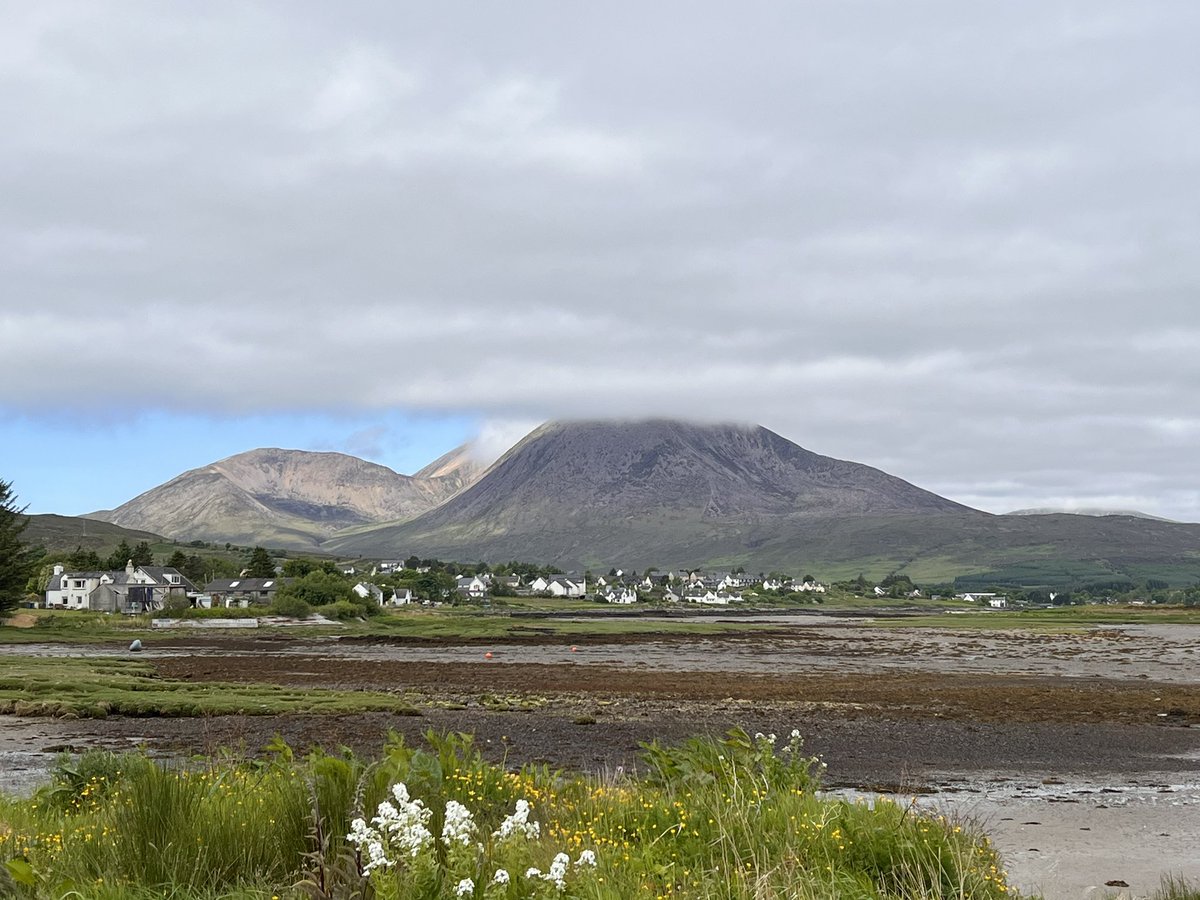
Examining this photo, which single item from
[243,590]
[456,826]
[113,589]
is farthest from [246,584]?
[456,826]

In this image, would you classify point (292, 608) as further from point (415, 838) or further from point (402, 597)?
point (415, 838)

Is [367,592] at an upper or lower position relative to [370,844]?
lower

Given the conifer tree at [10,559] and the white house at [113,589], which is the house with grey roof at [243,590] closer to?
the white house at [113,589]

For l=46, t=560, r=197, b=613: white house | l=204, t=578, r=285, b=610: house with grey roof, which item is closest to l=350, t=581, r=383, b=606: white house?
l=204, t=578, r=285, b=610: house with grey roof

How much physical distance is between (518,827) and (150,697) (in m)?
32.0

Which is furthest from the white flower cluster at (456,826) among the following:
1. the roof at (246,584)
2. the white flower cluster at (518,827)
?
the roof at (246,584)

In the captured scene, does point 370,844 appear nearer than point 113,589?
Yes

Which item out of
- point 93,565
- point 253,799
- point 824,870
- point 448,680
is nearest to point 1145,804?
point 824,870

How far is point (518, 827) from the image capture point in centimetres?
681

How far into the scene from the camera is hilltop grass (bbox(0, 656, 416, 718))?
32.3 meters

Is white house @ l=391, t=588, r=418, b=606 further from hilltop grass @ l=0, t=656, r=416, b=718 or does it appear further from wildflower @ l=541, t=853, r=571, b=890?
wildflower @ l=541, t=853, r=571, b=890

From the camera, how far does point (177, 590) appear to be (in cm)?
12988

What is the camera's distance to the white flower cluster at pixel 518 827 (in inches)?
257

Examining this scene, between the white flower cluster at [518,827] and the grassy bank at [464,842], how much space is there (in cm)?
2
